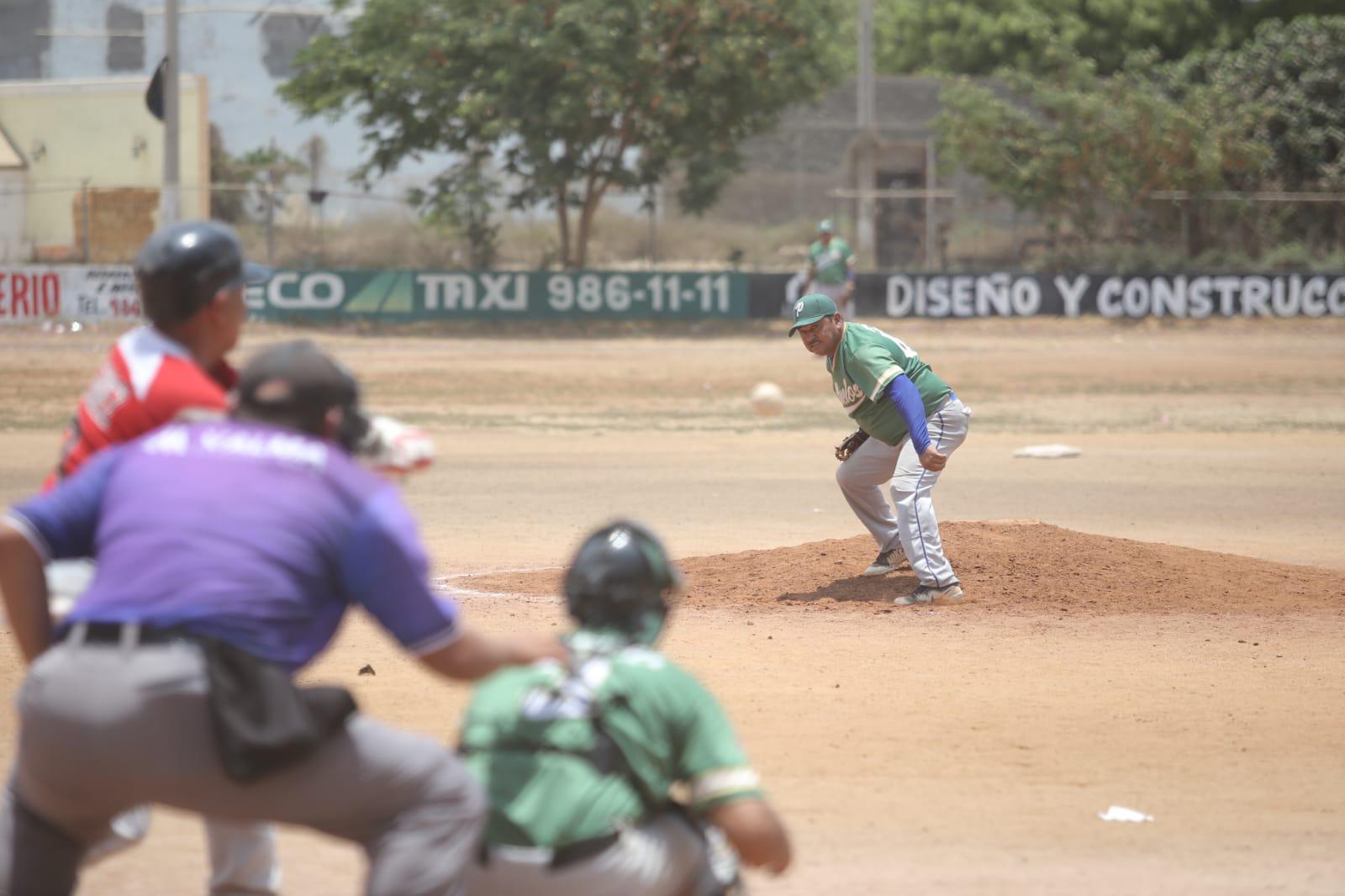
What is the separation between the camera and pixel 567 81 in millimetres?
31594

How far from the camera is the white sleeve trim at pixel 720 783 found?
3352 mm

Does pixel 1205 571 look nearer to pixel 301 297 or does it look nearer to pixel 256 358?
pixel 256 358

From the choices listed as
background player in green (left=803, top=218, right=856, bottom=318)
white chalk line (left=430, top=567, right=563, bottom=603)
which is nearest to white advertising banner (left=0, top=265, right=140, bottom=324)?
background player in green (left=803, top=218, right=856, bottom=318)

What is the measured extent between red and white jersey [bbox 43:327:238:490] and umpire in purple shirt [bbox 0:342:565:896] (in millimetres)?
697

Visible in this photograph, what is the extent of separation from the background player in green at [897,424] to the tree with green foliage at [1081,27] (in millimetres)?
40586

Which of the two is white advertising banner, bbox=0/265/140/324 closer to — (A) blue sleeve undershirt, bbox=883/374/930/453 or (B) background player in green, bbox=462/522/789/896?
(A) blue sleeve undershirt, bbox=883/374/930/453

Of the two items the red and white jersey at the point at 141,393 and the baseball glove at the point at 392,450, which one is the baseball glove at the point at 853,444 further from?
the baseball glove at the point at 392,450

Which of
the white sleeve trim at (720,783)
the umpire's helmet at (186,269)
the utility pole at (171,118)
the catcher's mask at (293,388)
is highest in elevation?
the utility pole at (171,118)

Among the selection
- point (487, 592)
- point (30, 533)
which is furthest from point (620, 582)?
point (487, 592)

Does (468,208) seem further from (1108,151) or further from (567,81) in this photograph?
(1108,151)

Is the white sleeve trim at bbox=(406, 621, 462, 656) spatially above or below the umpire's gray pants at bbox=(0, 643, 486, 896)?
above

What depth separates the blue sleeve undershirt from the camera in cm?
934

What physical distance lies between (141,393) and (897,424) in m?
6.49

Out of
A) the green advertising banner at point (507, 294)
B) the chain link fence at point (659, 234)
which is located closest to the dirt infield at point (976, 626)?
the green advertising banner at point (507, 294)
